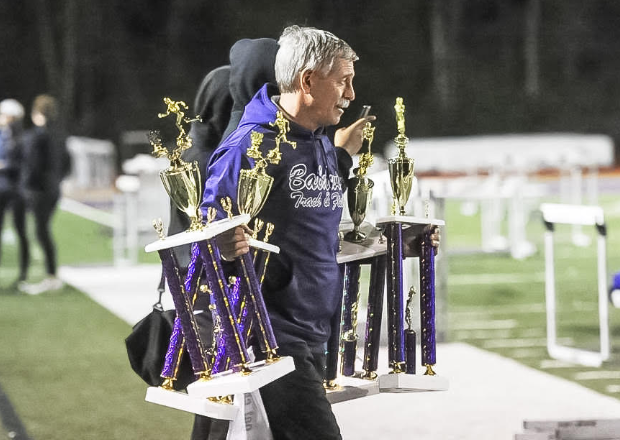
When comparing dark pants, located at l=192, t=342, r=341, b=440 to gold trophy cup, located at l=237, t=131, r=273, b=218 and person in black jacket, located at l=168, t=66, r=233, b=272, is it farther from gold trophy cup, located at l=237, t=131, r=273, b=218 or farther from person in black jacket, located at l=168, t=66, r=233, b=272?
person in black jacket, located at l=168, t=66, r=233, b=272

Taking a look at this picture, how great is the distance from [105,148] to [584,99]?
46.8ft

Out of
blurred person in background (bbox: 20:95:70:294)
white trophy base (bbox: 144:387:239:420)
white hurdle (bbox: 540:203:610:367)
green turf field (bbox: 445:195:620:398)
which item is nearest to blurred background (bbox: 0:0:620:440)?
green turf field (bbox: 445:195:620:398)

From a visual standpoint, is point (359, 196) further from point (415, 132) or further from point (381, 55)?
point (381, 55)

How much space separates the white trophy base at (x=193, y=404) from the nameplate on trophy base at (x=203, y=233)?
0.43 meters

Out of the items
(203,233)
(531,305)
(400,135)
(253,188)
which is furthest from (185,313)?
(531,305)

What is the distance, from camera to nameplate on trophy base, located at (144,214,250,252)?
324 centimetres

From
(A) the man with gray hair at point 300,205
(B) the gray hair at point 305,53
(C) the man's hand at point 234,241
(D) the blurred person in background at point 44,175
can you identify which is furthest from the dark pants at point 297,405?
(D) the blurred person in background at point 44,175

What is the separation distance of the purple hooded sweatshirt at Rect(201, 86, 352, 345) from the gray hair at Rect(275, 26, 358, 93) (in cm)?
12

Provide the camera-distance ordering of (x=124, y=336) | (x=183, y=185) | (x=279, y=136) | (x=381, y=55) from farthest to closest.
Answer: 1. (x=381, y=55)
2. (x=124, y=336)
3. (x=279, y=136)
4. (x=183, y=185)

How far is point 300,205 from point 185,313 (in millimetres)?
514

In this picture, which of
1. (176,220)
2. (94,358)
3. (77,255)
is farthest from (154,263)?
(176,220)

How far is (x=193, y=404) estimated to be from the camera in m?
3.42

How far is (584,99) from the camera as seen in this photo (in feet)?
117

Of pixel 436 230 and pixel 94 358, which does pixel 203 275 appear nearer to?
pixel 436 230
